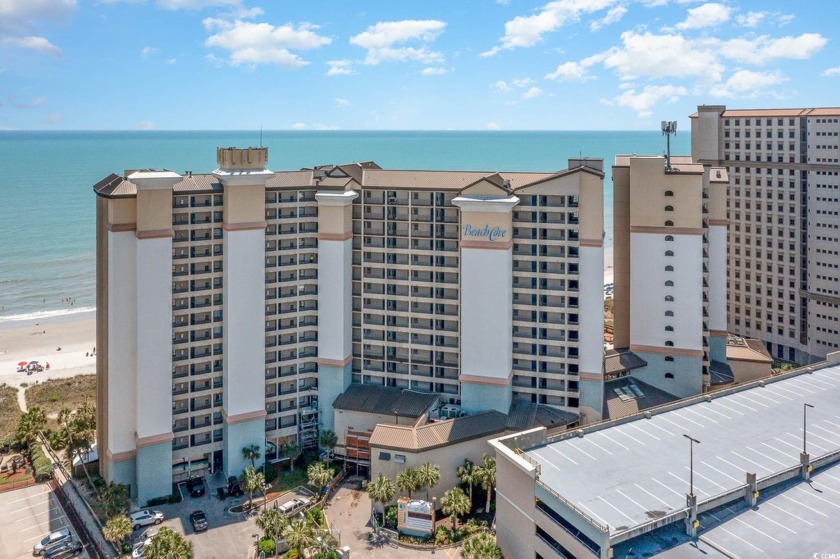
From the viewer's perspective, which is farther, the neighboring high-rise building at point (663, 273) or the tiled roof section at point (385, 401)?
the neighboring high-rise building at point (663, 273)

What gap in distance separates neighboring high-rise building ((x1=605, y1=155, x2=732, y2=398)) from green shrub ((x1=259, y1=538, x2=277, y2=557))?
3404 cm

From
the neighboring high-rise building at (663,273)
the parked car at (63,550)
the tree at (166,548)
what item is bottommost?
the parked car at (63,550)

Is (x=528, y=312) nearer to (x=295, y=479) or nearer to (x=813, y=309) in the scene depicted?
(x=295, y=479)

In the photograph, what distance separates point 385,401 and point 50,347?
69.6 metres

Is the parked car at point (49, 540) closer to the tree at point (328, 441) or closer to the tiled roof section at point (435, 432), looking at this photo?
the tree at point (328, 441)

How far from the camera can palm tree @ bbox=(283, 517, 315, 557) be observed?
41.8m

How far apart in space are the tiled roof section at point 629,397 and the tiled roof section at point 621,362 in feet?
4.45

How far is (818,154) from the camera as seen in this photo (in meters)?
78.0

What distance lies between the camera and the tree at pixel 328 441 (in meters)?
57.7

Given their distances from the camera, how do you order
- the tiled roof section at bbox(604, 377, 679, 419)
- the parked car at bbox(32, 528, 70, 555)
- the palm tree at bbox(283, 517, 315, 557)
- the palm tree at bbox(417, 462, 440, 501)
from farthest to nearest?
the tiled roof section at bbox(604, 377, 679, 419) → the palm tree at bbox(417, 462, 440, 501) → the parked car at bbox(32, 528, 70, 555) → the palm tree at bbox(283, 517, 315, 557)

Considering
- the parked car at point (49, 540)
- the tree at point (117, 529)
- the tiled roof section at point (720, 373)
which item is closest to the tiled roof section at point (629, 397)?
the tiled roof section at point (720, 373)

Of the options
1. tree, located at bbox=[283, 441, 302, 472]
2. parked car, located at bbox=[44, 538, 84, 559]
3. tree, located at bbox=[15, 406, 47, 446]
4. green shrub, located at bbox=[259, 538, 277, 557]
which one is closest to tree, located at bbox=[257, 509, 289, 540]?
green shrub, located at bbox=[259, 538, 277, 557]

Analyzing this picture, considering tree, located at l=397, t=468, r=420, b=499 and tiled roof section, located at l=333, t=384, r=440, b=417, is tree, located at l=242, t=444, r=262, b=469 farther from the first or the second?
tree, located at l=397, t=468, r=420, b=499

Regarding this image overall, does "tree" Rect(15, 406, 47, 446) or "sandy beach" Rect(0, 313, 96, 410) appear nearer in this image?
"tree" Rect(15, 406, 47, 446)
